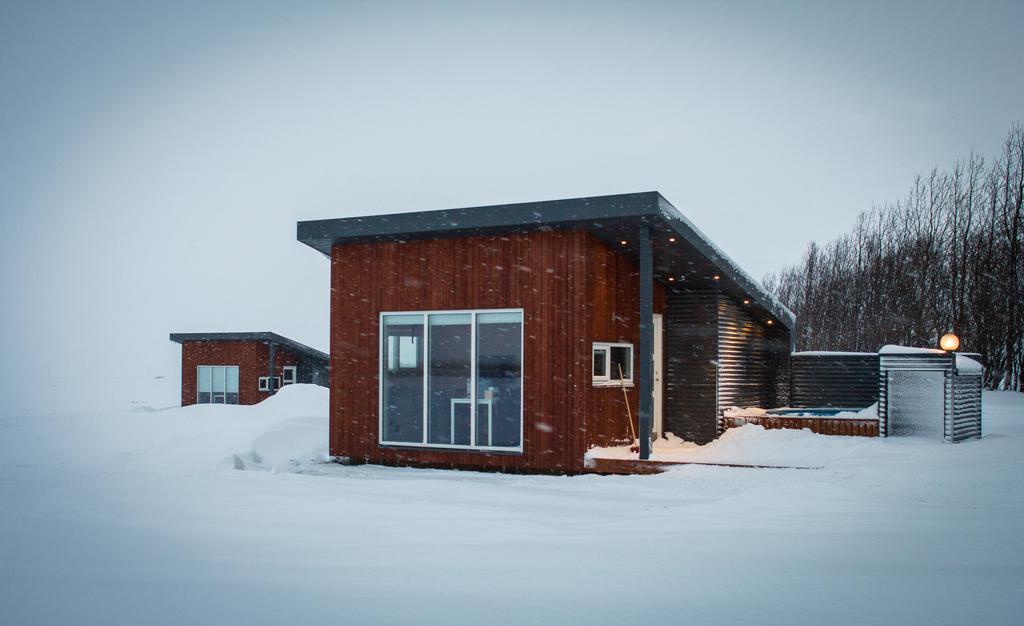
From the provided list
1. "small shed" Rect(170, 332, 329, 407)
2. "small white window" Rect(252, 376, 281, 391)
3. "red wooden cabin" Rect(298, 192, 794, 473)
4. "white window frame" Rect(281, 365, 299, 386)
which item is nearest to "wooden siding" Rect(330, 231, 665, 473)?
"red wooden cabin" Rect(298, 192, 794, 473)

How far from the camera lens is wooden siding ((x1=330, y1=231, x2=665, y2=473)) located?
9.70 metres

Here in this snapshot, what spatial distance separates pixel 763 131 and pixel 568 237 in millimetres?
151656

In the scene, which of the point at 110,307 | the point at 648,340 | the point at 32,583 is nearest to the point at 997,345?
the point at 648,340

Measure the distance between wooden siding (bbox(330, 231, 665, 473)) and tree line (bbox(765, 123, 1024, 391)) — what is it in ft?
65.2

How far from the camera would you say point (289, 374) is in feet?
83.7

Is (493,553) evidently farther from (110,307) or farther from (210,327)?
(110,307)

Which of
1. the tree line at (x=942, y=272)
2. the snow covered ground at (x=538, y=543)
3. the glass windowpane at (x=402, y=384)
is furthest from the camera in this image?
the tree line at (x=942, y=272)

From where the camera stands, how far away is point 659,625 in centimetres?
343

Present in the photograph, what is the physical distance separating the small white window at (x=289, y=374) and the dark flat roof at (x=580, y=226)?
47.1 feet

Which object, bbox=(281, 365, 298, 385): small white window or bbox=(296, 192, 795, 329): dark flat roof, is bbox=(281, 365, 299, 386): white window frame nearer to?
bbox=(281, 365, 298, 385): small white window

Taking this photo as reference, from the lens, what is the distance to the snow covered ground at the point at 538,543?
12.1ft

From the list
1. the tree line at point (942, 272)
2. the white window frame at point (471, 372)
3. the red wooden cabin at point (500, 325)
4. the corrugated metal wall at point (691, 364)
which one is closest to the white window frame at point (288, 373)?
the red wooden cabin at point (500, 325)

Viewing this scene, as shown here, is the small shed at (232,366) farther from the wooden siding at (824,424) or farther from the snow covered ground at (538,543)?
the wooden siding at (824,424)

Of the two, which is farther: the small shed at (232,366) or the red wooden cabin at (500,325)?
the small shed at (232,366)
